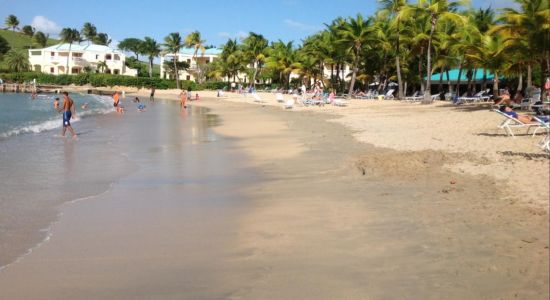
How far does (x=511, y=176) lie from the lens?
7246 millimetres

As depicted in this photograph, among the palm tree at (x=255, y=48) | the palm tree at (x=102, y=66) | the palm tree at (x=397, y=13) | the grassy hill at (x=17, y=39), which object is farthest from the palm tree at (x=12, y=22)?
the palm tree at (x=397, y=13)

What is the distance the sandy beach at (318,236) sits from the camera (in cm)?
397

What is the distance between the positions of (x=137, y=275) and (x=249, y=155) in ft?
24.9

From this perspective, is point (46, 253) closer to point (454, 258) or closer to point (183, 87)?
point (454, 258)

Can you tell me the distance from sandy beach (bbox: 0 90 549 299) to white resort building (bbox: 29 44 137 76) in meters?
85.4

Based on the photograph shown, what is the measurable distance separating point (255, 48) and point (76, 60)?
125ft

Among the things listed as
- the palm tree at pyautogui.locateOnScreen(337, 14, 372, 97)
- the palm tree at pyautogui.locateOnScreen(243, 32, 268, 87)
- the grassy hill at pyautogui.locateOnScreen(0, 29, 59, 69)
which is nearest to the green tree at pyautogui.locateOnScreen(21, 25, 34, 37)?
the grassy hill at pyautogui.locateOnScreen(0, 29, 59, 69)

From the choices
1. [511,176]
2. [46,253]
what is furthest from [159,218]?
[511,176]

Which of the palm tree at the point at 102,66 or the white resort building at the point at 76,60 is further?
the white resort building at the point at 76,60

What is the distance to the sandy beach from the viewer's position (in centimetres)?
397

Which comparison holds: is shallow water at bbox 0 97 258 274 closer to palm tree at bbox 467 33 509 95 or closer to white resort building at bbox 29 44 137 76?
palm tree at bbox 467 33 509 95

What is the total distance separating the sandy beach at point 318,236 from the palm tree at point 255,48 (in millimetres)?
57648

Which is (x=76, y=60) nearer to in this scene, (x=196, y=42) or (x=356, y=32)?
(x=196, y=42)

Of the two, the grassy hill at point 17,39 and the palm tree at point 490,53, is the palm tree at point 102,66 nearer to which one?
the grassy hill at point 17,39
